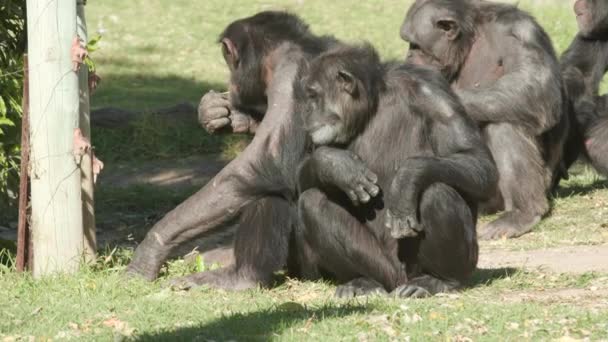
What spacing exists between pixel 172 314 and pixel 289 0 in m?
15.7

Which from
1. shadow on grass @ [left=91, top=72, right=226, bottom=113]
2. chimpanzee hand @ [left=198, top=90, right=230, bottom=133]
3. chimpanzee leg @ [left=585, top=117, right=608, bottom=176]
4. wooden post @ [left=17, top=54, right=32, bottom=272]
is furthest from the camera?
shadow on grass @ [left=91, top=72, right=226, bottom=113]

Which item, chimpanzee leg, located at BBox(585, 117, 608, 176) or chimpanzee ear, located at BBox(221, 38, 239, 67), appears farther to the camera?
chimpanzee leg, located at BBox(585, 117, 608, 176)

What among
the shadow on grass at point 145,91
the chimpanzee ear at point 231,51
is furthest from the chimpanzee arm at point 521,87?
the shadow on grass at point 145,91

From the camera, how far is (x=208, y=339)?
5.38 meters

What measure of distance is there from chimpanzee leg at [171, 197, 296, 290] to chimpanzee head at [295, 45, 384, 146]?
26.1 inches

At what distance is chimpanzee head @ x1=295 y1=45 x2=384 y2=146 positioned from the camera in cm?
669

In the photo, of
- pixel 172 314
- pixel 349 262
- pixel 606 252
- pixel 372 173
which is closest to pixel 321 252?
pixel 349 262

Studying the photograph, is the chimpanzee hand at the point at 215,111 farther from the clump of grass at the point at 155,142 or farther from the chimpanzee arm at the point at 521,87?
the clump of grass at the point at 155,142

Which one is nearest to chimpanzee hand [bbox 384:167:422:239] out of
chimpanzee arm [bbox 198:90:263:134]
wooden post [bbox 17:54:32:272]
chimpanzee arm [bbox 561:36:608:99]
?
chimpanzee arm [bbox 198:90:263:134]

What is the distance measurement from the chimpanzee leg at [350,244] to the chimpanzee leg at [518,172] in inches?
116

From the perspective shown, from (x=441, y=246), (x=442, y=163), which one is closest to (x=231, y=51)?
(x=442, y=163)

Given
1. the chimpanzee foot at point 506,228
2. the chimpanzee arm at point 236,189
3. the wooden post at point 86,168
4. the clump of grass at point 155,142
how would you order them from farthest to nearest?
the clump of grass at point 155,142 < the chimpanzee foot at point 506,228 < the chimpanzee arm at point 236,189 < the wooden post at point 86,168

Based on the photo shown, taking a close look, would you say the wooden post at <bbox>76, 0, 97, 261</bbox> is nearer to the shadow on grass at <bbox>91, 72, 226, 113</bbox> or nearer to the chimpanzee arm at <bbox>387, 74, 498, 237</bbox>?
the chimpanzee arm at <bbox>387, 74, 498, 237</bbox>

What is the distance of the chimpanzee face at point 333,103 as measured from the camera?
22.0 ft
